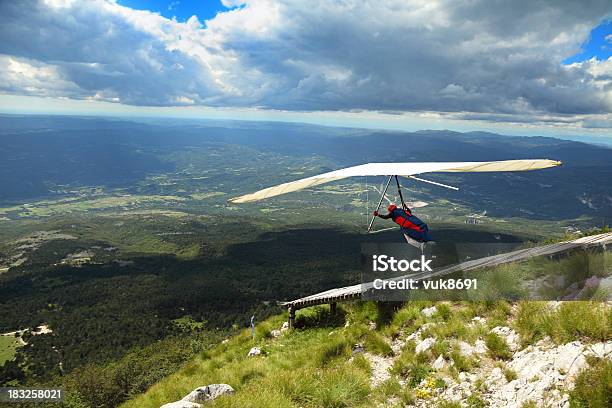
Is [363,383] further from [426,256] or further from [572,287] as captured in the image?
[426,256]

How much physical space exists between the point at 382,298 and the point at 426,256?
12.1ft

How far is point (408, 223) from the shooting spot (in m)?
14.9

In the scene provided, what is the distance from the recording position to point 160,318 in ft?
438

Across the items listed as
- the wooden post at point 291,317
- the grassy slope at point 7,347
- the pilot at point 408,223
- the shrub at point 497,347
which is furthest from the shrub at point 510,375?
the grassy slope at point 7,347

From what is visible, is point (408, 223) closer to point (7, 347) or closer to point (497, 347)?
point (497, 347)

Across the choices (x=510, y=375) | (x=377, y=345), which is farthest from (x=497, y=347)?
(x=377, y=345)

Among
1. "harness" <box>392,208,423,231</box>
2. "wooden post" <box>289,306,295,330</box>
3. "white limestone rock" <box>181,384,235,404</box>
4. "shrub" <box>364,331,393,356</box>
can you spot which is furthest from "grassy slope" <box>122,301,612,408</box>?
"harness" <box>392,208,423,231</box>

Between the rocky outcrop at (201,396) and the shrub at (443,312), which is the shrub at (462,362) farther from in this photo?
the rocky outcrop at (201,396)

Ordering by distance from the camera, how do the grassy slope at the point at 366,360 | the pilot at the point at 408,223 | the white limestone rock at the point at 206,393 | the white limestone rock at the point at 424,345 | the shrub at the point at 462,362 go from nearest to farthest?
1. the grassy slope at the point at 366,360
2. the shrub at the point at 462,362
3. the white limestone rock at the point at 206,393
4. the white limestone rock at the point at 424,345
5. the pilot at the point at 408,223

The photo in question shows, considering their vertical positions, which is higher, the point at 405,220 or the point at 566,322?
the point at 405,220

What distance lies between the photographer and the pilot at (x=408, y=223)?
1478cm

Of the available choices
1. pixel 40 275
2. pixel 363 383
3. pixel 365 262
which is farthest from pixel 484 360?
pixel 40 275

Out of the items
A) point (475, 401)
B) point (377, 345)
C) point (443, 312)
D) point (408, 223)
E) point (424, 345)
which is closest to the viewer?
point (475, 401)

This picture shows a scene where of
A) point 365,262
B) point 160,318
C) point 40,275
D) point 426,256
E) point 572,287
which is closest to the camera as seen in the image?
point 572,287
